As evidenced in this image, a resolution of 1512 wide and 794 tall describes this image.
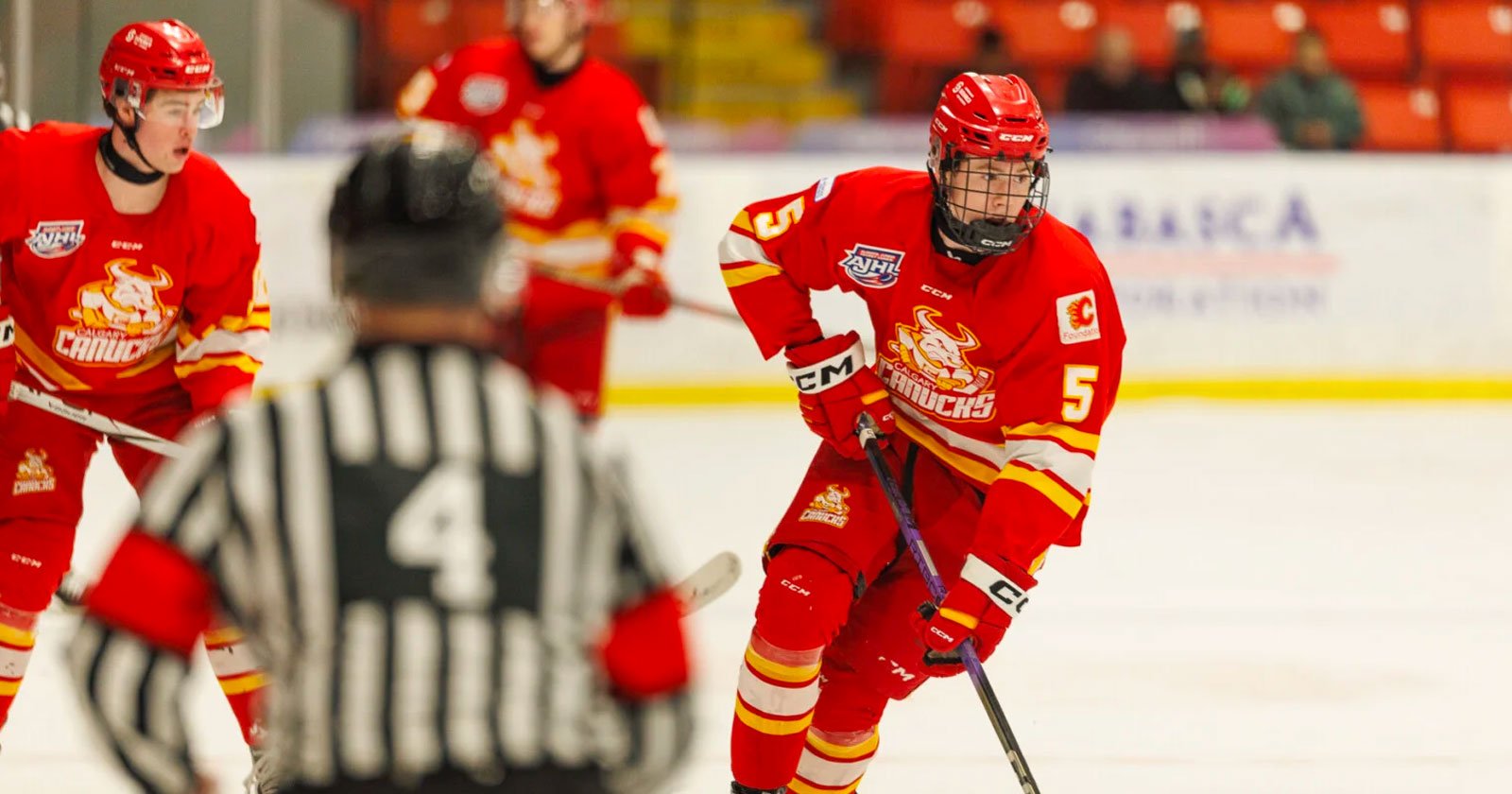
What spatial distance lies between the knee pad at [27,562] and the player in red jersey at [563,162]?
199 centimetres

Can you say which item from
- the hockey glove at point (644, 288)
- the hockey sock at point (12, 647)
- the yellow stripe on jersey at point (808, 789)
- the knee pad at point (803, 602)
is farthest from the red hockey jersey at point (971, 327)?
the hockey glove at point (644, 288)

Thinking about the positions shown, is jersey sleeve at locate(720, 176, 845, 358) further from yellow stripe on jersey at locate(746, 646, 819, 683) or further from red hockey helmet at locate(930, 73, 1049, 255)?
yellow stripe on jersey at locate(746, 646, 819, 683)

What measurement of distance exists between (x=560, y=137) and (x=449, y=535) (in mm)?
3677

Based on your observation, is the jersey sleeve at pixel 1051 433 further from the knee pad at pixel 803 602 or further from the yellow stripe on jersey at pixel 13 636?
the yellow stripe on jersey at pixel 13 636

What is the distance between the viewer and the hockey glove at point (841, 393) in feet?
9.88

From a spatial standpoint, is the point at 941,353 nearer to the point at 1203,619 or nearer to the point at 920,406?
the point at 920,406

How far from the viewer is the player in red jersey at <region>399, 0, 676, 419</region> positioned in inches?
197

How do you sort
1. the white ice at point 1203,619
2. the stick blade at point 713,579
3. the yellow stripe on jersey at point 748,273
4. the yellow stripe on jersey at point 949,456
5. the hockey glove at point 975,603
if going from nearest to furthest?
1. the hockey glove at point 975,603
2. the yellow stripe on jersey at point 949,456
3. the yellow stripe on jersey at point 748,273
4. the stick blade at point 713,579
5. the white ice at point 1203,619

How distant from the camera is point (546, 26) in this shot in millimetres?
4965

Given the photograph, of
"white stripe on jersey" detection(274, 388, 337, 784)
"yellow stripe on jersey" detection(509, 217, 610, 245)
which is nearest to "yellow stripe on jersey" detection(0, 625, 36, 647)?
"white stripe on jersey" detection(274, 388, 337, 784)

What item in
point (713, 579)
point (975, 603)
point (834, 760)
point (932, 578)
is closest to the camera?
point (975, 603)

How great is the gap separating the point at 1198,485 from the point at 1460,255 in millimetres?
1982

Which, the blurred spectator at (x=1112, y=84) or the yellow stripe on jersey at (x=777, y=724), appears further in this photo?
the blurred spectator at (x=1112, y=84)

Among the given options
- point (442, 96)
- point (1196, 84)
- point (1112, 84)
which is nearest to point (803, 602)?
point (442, 96)
